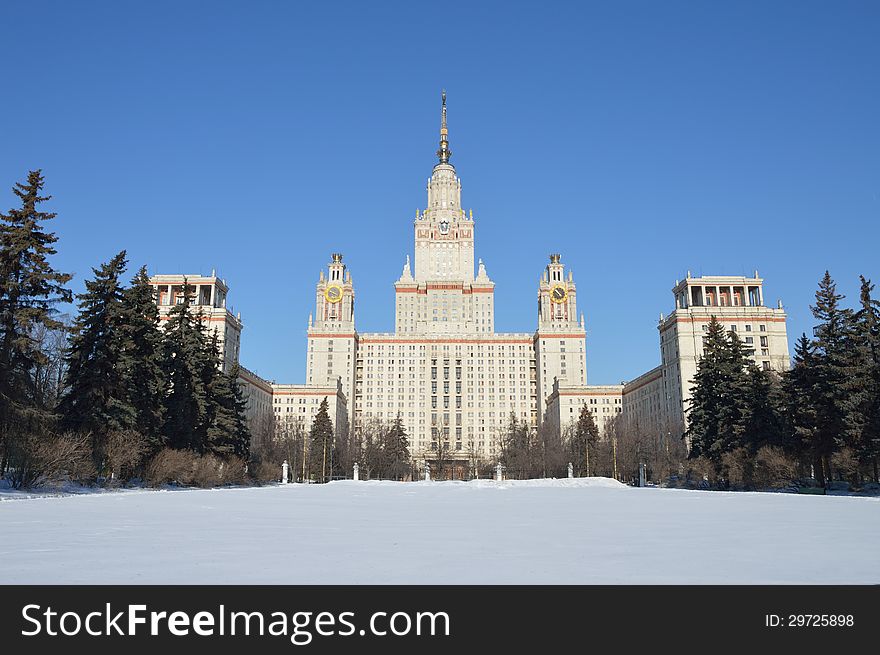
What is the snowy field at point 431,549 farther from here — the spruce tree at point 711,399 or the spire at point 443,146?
the spire at point 443,146

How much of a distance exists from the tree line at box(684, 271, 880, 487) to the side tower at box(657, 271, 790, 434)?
1939 inches

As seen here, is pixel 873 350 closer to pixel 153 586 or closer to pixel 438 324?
pixel 153 586

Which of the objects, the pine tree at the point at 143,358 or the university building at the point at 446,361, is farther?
the university building at the point at 446,361

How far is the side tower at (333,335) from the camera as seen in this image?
14738cm

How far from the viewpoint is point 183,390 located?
129 feet

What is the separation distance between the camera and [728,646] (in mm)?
5113

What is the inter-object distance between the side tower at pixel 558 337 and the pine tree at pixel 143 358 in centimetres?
11722

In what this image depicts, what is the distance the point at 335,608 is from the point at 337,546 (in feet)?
14.4

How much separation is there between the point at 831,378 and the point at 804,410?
212 centimetres

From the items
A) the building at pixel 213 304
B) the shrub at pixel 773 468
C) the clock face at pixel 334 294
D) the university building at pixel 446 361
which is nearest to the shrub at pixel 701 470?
the shrub at pixel 773 468

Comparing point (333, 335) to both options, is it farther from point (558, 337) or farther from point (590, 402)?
point (590, 402)

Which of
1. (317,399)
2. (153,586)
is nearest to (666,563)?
(153,586)

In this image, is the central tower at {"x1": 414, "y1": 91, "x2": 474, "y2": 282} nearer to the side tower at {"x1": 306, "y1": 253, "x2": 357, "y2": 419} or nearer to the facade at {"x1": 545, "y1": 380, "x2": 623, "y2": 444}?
the side tower at {"x1": 306, "y1": 253, "x2": 357, "y2": 419}

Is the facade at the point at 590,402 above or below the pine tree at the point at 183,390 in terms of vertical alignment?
above
